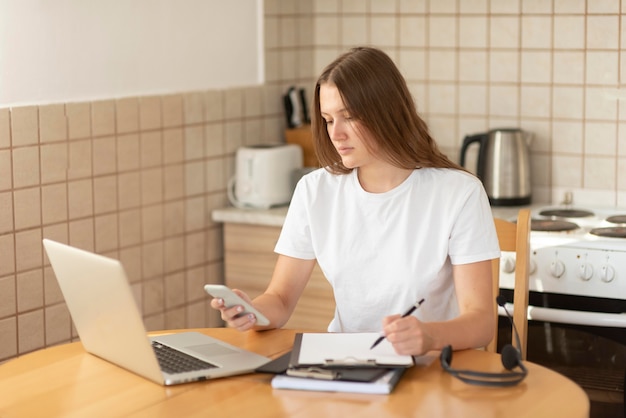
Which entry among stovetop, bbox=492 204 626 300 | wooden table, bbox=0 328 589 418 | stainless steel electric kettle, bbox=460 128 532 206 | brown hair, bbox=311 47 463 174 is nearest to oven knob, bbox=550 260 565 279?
stovetop, bbox=492 204 626 300

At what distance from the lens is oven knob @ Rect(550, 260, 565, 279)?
269 centimetres

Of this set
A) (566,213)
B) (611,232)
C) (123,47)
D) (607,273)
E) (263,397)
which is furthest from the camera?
(566,213)

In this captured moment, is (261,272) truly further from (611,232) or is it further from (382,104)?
(382,104)

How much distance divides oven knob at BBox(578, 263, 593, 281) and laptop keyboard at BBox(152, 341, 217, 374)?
1.28 meters

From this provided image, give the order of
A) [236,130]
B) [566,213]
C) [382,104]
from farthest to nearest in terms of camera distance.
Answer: [236,130], [566,213], [382,104]

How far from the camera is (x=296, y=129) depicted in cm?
349

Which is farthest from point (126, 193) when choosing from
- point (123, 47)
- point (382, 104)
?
point (382, 104)

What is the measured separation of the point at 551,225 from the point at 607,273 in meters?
0.26

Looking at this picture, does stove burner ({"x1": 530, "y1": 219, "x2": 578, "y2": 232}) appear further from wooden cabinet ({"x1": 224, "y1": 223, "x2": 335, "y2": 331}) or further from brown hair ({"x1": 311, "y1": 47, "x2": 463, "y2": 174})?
brown hair ({"x1": 311, "y1": 47, "x2": 463, "y2": 174})

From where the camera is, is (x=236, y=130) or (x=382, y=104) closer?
(x=382, y=104)

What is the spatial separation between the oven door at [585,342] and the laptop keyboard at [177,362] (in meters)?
1.22

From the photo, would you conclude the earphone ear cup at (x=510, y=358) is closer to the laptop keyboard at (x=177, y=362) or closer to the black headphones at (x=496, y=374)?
the black headphones at (x=496, y=374)

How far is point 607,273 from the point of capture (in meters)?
2.62

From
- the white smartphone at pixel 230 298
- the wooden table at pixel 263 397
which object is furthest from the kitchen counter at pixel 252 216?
the wooden table at pixel 263 397
